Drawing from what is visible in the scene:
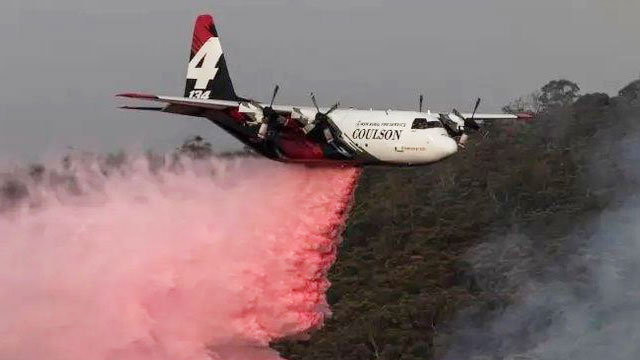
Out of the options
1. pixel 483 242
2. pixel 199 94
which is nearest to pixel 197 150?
pixel 199 94

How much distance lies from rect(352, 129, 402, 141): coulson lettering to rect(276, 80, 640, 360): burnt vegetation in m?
25.2

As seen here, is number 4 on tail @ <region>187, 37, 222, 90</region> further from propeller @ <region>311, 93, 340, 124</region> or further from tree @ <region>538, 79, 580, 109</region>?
tree @ <region>538, 79, 580, 109</region>

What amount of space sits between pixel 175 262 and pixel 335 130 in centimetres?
682

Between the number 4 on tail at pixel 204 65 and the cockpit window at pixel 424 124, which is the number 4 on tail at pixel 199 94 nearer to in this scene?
the number 4 on tail at pixel 204 65

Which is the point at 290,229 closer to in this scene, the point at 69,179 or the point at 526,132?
the point at 69,179

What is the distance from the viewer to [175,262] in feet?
163

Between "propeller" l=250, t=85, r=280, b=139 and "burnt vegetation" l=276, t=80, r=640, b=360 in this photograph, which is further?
"burnt vegetation" l=276, t=80, r=640, b=360

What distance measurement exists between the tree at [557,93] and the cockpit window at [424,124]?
298ft

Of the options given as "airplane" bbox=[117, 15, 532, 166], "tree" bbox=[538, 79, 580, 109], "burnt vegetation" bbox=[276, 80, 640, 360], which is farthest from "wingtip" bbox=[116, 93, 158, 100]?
"tree" bbox=[538, 79, 580, 109]

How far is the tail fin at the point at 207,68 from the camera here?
54.0 metres

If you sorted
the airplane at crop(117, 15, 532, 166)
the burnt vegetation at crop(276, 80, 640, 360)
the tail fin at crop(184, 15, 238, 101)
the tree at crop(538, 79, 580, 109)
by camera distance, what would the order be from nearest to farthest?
the airplane at crop(117, 15, 532, 166) < the tail fin at crop(184, 15, 238, 101) < the burnt vegetation at crop(276, 80, 640, 360) < the tree at crop(538, 79, 580, 109)

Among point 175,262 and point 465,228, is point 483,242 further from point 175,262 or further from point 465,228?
point 175,262

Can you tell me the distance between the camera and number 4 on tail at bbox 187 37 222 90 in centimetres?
5431

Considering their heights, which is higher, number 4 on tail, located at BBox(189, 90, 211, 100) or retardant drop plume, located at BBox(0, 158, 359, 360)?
number 4 on tail, located at BBox(189, 90, 211, 100)
